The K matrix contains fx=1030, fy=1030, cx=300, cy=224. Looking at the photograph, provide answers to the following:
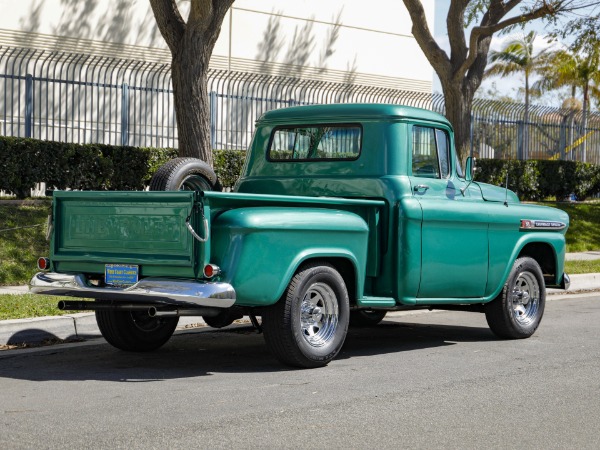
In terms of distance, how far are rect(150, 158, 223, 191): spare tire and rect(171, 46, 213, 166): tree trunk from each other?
6.01 metres

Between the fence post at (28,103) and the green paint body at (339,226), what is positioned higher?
the fence post at (28,103)

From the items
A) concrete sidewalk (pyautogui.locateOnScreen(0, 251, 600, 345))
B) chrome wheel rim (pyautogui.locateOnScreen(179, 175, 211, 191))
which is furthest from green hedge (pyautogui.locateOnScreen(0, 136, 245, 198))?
chrome wheel rim (pyautogui.locateOnScreen(179, 175, 211, 191))

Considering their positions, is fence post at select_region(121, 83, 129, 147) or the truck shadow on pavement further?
fence post at select_region(121, 83, 129, 147)

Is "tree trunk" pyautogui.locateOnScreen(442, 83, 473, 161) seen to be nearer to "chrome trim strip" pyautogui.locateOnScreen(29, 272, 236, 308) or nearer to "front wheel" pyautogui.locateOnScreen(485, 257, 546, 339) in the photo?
"front wheel" pyautogui.locateOnScreen(485, 257, 546, 339)

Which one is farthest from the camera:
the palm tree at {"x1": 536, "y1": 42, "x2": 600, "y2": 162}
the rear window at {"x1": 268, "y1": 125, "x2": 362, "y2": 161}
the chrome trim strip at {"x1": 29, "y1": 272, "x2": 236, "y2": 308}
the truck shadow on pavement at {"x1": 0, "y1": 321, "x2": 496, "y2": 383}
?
the palm tree at {"x1": 536, "y1": 42, "x2": 600, "y2": 162}

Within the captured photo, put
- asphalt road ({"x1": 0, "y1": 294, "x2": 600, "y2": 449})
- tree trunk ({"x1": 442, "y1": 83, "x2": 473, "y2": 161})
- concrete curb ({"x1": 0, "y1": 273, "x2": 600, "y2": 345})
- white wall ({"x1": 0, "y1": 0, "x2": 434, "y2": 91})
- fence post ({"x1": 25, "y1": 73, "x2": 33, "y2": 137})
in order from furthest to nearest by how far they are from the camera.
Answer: white wall ({"x1": 0, "y1": 0, "x2": 434, "y2": 91}), tree trunk ({"x1": 442, "y1": 83, "x2": 473, "y2": 161}), fence post ({"x1": 25, "y1": 73, "x2": 33, "y2": 137}), concrete curb ({"x1": 0, "y1": 273, "x2": 600, "y2": 345}), asphalt road ({"x1": 0, "y1": 294, "x2": 600, "y2": 449})

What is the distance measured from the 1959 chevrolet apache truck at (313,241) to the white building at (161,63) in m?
9.37

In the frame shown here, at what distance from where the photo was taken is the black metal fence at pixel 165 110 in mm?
18672

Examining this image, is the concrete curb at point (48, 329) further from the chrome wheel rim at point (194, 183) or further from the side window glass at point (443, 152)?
the side window glass at point (443, 152)

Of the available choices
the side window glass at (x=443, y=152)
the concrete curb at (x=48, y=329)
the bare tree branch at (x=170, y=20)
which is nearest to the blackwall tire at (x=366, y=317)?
the side window glass at (x=443, y=152)

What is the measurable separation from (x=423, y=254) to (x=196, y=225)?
2421mm

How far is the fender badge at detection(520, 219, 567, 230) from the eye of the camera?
Answer: 10.3 meters

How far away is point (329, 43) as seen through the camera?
104 feet

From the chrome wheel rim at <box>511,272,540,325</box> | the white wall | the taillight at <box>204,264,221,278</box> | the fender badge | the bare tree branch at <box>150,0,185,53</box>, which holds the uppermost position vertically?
the white wall
